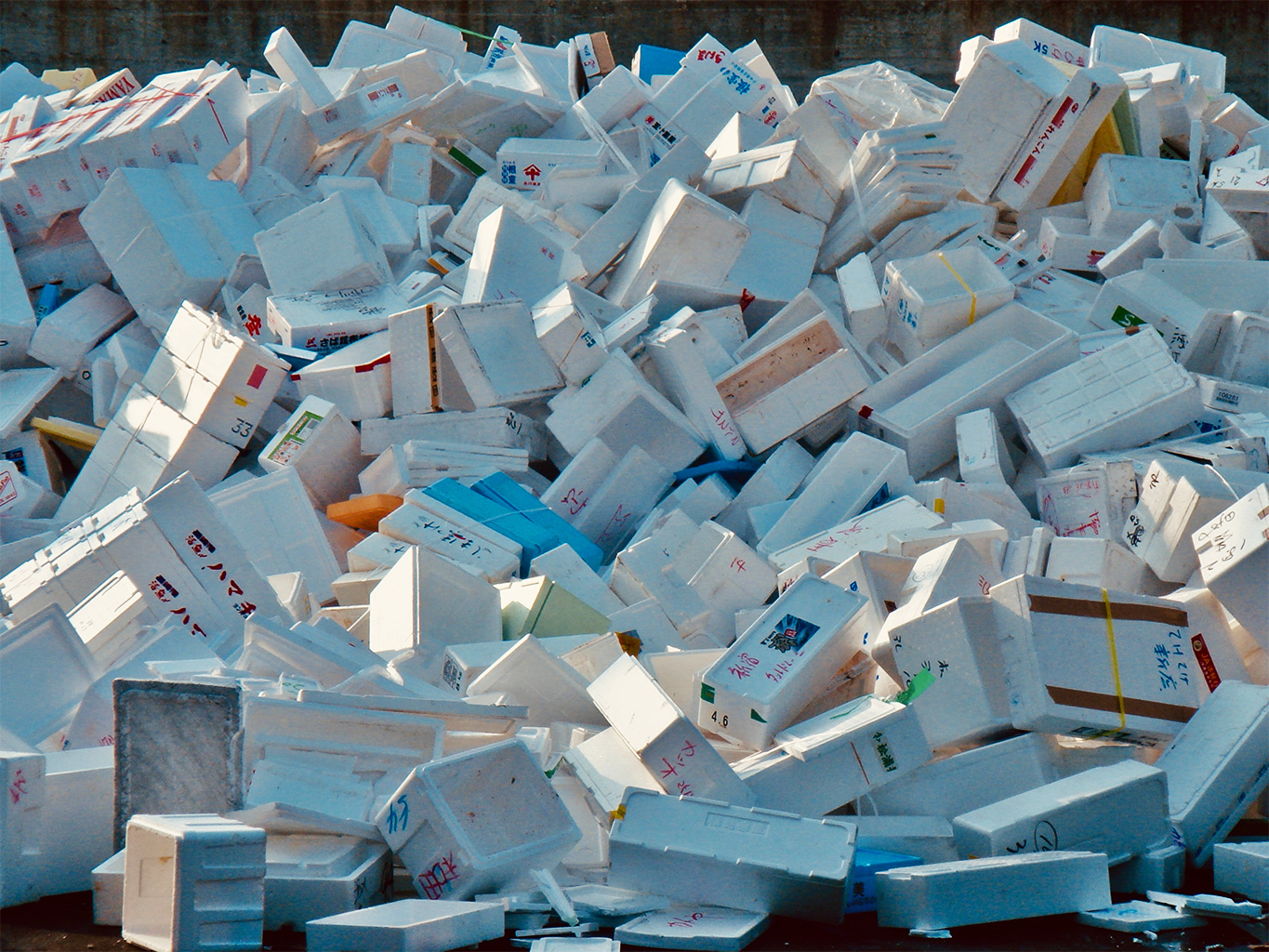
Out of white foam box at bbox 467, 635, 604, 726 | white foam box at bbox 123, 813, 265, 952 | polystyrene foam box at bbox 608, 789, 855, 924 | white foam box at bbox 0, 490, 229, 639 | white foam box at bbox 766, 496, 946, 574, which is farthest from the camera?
white foam box at bbox 766, 496, 946, 574

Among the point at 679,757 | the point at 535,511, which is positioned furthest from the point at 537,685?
the point at 535,511

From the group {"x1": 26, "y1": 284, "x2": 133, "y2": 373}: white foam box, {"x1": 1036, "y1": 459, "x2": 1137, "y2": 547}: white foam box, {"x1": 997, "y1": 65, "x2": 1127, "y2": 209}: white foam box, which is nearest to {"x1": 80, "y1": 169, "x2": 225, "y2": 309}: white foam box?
{"x1": 26, "y1": 284, "x2": 133, "y2": 373}: white foam box

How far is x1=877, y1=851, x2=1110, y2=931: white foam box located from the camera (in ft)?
8.87

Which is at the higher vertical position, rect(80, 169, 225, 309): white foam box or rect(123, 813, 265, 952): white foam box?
rect(80, 169, 225, 309): white foam box

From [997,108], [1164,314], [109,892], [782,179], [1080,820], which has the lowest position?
[1080,820]

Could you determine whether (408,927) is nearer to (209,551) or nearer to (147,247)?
(209,551)

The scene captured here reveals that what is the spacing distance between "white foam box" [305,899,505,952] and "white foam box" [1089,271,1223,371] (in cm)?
391

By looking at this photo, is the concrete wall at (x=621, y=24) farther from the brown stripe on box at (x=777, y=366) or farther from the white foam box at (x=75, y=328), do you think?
the brown stripe on box at (x=777, y=366)

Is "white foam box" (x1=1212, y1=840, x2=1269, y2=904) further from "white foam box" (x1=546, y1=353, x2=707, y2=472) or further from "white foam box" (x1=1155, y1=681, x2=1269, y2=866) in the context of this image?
"white foam box" (x1=546, y1=353, x2=707, y2=472)

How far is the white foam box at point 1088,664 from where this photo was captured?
3270 millimetres

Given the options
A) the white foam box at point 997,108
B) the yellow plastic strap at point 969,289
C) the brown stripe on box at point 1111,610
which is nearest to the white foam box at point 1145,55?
the white foam box at point 997,108

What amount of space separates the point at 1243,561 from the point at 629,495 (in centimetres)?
214

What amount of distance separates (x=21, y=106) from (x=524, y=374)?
3407 millimetres

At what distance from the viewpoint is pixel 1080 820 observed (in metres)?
2.98
